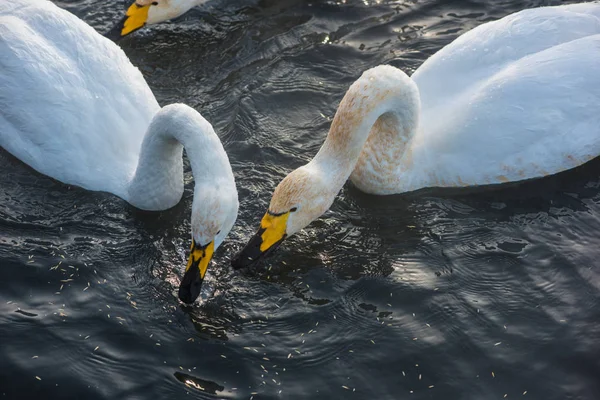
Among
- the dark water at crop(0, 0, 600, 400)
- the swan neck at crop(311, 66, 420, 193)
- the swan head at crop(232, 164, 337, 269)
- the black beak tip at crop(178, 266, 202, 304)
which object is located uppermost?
the swan neck at crop(311, 66, 420, 193)

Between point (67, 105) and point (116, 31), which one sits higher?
point (67, 105)

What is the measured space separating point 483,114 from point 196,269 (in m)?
2.99

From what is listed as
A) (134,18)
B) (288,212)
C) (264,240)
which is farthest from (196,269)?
(134,18)

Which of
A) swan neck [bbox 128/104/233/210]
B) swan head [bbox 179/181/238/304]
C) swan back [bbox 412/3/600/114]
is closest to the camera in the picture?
swan head [bbox 179/181/238/304]

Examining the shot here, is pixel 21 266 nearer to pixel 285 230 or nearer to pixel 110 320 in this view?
pixel 110 320

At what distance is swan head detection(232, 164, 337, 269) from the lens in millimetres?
7191

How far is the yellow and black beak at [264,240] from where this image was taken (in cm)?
717

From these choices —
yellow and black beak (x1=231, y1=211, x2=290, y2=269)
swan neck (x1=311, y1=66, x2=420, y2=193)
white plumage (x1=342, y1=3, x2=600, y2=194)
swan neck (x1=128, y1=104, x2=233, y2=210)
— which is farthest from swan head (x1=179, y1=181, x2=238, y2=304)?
Result: white plumage (x1=342, y1=3, x2=600, y2=194)

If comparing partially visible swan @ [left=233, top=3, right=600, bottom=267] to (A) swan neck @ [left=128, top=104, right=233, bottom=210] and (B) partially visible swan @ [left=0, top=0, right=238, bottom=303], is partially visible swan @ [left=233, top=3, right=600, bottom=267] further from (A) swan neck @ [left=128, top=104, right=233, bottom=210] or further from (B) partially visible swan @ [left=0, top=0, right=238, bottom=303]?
(B) partially visible swan @ [left=0, top=0, right=238, bottom=303]

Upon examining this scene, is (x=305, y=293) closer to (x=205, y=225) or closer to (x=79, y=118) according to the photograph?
(x=205, y=225)

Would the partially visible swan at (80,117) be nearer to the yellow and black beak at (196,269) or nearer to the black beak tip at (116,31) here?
the yellow and black beak at (196,269)

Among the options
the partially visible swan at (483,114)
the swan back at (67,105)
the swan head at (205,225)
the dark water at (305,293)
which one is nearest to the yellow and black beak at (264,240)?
the dark water at (305,293)

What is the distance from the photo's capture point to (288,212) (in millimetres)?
7312

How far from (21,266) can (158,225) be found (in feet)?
3.99
